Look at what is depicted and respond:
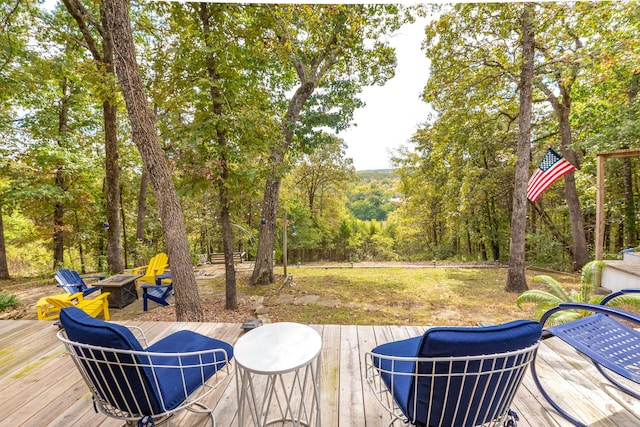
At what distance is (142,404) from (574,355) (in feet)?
10.0

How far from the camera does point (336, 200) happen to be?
14602 mm

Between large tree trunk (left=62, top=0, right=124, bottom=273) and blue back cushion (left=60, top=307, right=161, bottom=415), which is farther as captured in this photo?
large tree trunk (left=62, top=0, right=124, bottom=273)

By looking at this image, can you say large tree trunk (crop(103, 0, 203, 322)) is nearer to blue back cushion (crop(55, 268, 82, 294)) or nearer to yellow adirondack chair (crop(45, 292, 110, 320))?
yellow adirondack chair (crop(45, 292, 110, 320))

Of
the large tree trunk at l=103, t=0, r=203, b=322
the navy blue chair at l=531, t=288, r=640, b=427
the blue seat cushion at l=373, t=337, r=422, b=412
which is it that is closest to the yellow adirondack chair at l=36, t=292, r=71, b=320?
the large tree trunk at l=103, t=0, r=203, b=322

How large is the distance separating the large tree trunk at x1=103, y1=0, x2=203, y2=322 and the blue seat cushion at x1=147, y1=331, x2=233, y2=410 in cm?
172

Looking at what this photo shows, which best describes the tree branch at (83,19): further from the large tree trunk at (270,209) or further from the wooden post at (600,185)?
the wooden post at (600,185)

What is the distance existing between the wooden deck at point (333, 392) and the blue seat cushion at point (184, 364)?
400 millimetres

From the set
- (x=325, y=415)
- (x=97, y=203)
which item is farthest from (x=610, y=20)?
(x=97, y=203)

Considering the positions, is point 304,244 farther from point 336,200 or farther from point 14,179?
point 14,179

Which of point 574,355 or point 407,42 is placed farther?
point 407,42

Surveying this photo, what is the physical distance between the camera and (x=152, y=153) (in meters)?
3.17

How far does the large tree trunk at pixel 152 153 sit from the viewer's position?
2.98 meters

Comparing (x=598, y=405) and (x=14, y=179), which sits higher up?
(x=14, y=179)

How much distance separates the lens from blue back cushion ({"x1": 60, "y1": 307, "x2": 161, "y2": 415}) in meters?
1.11
